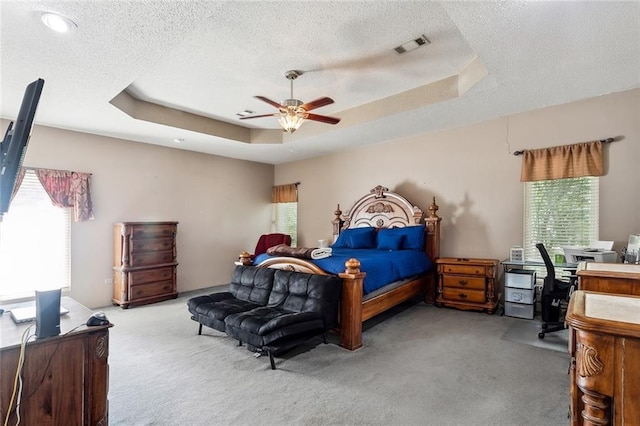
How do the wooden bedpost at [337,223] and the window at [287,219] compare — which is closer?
the wooden bedpost at [337,223]

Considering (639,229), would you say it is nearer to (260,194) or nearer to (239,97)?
(239,97)

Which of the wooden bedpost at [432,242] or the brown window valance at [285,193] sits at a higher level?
the brown window valance at [285,193]

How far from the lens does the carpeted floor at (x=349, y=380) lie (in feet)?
6.91

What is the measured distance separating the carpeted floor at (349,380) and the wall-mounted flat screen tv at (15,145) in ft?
5.25

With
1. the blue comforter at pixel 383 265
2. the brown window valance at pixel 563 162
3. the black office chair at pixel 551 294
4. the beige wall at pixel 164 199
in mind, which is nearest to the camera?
the black office chair at pixel 551 294

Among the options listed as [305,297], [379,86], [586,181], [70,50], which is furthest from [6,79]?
[586,181]

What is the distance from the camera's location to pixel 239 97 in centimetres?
423

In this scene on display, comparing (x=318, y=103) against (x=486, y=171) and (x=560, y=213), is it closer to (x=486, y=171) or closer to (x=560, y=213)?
(x=486, y=171)

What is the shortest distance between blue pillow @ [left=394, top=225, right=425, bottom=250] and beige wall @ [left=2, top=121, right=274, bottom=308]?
146 inches

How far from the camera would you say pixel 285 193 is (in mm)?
7414

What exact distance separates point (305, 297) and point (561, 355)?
2486mm

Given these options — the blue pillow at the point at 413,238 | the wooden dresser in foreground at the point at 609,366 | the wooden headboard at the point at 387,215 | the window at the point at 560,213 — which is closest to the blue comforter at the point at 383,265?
the blue pillow at the point at 413,238

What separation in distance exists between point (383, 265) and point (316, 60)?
242cm

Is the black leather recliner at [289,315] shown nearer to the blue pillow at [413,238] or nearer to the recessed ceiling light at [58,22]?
the blue pillow at [413,238]
